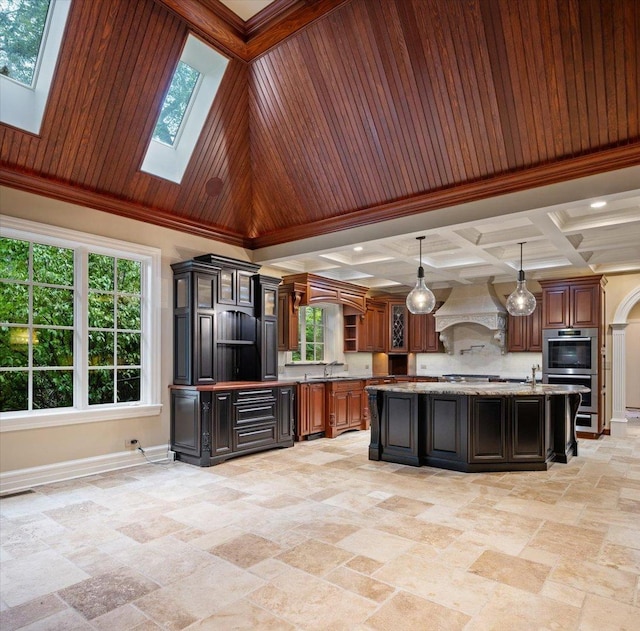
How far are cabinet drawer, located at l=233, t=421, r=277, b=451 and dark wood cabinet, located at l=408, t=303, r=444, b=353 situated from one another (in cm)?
446

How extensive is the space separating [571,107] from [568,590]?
3586mm

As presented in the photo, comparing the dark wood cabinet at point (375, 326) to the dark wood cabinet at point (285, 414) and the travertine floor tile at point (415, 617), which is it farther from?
the travertine floor tile at point (415, 617)

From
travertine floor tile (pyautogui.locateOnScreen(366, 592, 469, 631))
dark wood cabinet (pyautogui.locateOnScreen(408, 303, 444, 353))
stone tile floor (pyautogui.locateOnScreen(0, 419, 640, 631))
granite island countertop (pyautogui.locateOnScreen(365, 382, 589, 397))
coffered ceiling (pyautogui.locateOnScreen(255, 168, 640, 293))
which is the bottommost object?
stone tile floor (pyautogui.locateOnScreen(0, 419, 640, 631))

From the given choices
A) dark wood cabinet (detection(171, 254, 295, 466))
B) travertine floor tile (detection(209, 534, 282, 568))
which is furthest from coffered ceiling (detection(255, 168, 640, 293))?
travertine floor tile (detection(209, 534, 282, 568))

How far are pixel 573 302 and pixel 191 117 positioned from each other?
6432mm

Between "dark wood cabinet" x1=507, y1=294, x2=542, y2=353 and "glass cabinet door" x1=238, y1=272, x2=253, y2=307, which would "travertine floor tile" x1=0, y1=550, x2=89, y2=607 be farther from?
"dark wood cabinet" x1=507, y1=294, x2=542, y2=353

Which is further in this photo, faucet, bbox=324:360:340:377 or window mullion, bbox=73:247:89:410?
faucet, bbox=324:360:340:377

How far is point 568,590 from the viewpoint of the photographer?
8.41 ft

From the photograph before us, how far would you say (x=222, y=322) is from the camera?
6191 mm

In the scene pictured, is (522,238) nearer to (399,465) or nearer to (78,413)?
(399,465)

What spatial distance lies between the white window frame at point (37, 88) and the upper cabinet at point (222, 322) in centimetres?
207

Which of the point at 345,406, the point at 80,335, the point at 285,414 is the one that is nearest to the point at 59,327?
the point at 80,335

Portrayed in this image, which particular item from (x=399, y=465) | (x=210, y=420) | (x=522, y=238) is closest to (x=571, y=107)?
(x=522, y=238)

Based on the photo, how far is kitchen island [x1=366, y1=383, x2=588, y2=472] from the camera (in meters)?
5.02
